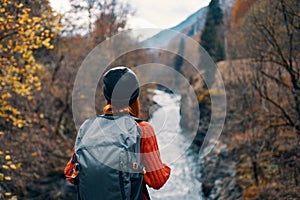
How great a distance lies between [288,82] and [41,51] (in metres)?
9.08

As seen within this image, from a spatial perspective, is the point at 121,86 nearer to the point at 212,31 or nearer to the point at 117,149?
the point at 117,149

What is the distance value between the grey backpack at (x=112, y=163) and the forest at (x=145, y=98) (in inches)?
85.1

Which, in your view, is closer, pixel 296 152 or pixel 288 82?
pixel 296 152

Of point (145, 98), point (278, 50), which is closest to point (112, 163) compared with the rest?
point (145, 98)

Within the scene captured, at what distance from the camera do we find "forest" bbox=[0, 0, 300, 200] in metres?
6.41

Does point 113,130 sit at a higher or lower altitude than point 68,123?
higher

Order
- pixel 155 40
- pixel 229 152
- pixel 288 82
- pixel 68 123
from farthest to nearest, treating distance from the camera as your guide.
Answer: pixel 68 123, pixel 229 152, pixel 288 82, pixel 155 40

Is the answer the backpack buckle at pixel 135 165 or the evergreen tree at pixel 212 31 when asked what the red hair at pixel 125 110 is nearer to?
the backpack buckle at pixel 135 165

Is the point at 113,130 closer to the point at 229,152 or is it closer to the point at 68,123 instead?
the point at 229,152

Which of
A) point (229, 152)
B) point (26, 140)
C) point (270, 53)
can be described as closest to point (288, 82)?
point (270, 53)

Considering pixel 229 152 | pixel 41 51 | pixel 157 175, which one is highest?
pixel 41 51

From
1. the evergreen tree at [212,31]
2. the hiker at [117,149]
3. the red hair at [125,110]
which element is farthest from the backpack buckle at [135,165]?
the evergreen tree at [212,31]

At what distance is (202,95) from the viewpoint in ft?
61.3

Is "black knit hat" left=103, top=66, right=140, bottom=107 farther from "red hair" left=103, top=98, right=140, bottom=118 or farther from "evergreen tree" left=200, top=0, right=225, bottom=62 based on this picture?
"evergreen tree" left=200, top=0, right=225, bottom=62
